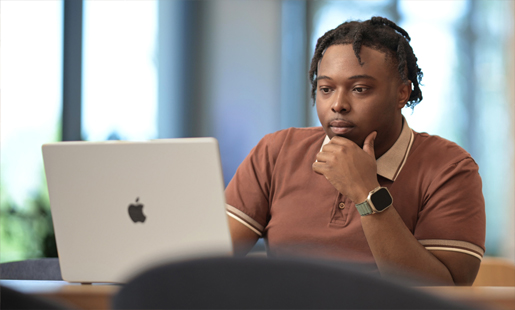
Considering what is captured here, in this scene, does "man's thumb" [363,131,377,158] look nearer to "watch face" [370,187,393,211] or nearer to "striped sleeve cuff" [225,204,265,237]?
"watch face" [370,187,393,211]

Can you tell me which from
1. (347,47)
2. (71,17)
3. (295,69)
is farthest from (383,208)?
(295,69)

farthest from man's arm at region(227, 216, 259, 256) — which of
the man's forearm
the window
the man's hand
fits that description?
the window

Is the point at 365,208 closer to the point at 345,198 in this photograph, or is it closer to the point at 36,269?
the point at 345,198

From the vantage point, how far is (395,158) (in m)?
1.34

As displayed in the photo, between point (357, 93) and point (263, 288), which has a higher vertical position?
point (357, 93)

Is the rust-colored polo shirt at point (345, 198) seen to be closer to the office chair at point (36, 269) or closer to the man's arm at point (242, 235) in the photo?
the man's arm at point (242, 235)

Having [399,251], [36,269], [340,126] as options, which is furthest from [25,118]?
[399,251]

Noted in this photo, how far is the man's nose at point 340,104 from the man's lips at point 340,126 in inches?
1.2

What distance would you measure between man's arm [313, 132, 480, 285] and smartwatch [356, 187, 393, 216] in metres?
0.01

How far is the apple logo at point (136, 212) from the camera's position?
35.8 inches

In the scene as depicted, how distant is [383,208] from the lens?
1.14 meters

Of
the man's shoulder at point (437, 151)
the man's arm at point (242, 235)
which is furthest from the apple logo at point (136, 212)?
the man's shoulder at point (437, 151)

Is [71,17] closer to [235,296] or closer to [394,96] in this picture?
[394,96]

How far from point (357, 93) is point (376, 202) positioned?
1.00ft
